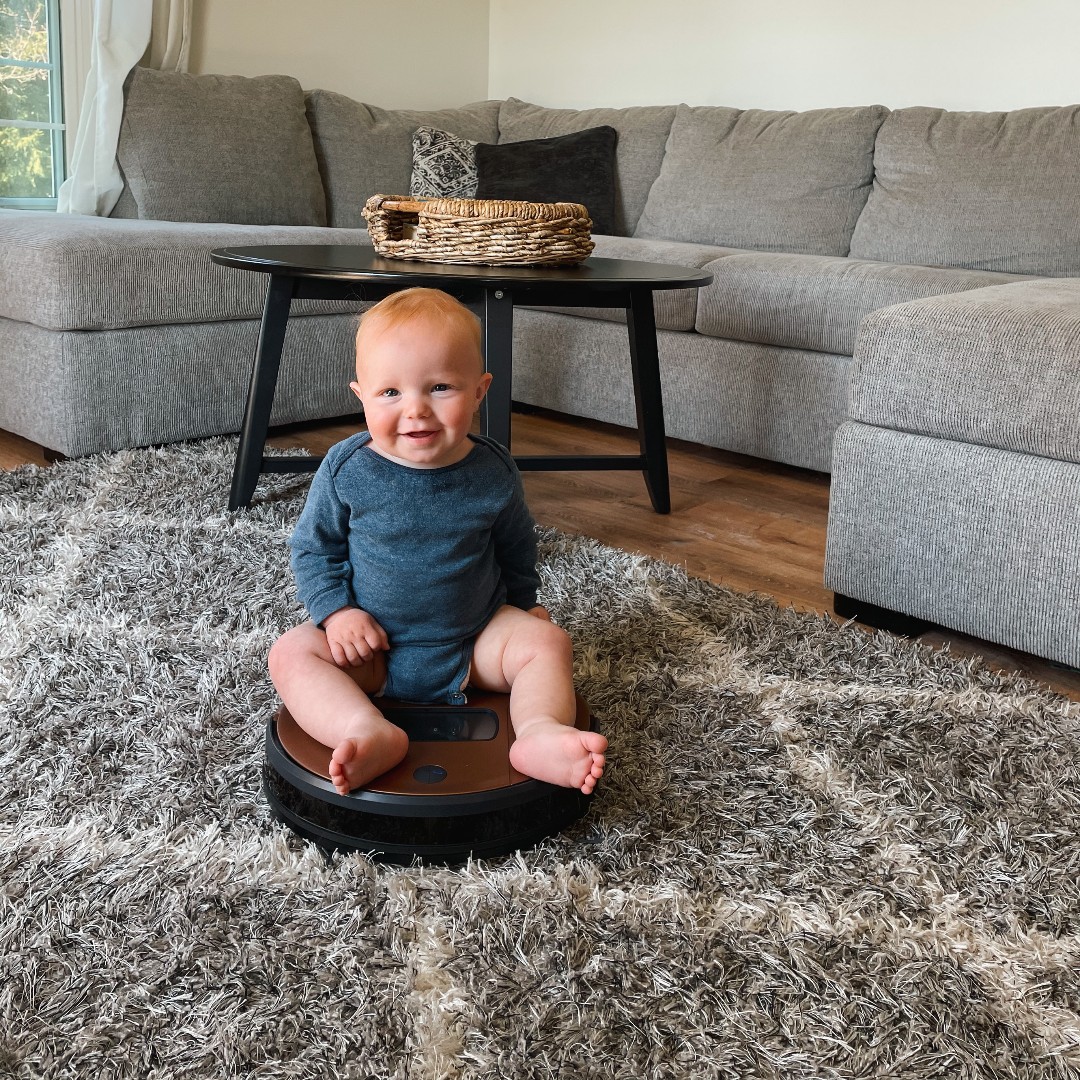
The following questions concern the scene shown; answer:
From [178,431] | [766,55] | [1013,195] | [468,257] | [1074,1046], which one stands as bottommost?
[1074,1046]

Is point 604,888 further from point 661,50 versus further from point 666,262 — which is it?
point 661,50

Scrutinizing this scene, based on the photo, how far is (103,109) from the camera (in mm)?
3023

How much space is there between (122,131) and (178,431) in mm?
1054

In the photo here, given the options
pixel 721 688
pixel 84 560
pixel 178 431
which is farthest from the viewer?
pixel 178 431

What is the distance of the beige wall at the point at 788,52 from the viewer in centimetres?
300

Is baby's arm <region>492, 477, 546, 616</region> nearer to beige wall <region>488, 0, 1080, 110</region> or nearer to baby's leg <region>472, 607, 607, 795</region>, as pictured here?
baby's leg <region>472, 607, 607, 795</region>

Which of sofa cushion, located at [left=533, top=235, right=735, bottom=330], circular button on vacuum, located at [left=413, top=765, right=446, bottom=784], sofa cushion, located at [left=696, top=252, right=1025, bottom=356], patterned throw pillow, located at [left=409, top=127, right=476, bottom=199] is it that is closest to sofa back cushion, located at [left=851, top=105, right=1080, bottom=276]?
sofa cushion, located at [left=696, top=252, right=1025, bottom=356]

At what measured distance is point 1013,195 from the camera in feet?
8.85

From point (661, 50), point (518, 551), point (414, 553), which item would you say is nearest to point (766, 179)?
point (661, 50)

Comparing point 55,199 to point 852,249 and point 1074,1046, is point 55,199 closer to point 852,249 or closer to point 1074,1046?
point 852,249

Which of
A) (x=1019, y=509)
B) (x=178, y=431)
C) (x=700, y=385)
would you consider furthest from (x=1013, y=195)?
A: (x=178, y=431)

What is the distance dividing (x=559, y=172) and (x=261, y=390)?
1.67m

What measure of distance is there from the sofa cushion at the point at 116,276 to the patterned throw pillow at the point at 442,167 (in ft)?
3.08

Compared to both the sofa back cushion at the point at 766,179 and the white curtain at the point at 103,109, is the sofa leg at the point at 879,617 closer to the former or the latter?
the sofa back cushion at the point at 766,179
